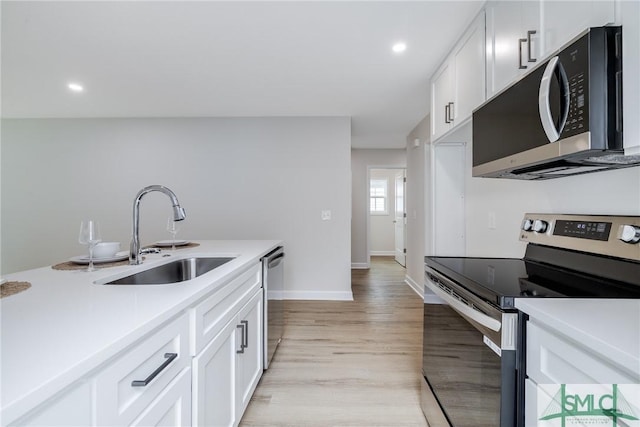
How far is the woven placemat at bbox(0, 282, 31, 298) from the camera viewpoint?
96 cm

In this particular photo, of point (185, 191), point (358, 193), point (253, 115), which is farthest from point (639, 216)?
point (358, 193)

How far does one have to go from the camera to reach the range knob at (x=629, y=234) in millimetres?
1038

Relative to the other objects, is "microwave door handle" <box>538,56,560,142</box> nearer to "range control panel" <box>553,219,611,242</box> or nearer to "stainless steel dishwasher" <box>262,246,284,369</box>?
"range control panel" <box>553,219,611,242</box>

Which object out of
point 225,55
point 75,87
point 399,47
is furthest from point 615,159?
point 75,87

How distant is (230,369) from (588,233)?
1.70 meters

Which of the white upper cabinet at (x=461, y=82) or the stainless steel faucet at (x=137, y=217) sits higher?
the white upper cabinet at (x=461, y=82)

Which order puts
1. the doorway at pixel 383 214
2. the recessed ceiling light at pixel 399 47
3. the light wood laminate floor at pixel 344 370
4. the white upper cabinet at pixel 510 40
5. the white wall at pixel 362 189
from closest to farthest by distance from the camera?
1. the white upper cabinet at pixel 510 40
2. the light wood laminate floor at pixel 344 370
3. the recessed ceiling light at pixel 399 47
4. the white wall at pixel 362 189
5. the doorway at pixel 383 214

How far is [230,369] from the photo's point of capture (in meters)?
1.37

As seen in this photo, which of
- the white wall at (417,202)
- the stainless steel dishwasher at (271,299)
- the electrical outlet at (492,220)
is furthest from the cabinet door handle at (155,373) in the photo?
the white wall at (417,202)

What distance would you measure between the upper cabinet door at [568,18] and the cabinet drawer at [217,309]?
5.40 ft

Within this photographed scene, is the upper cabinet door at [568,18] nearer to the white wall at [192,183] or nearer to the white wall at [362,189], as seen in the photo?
the white wall at [192,183]

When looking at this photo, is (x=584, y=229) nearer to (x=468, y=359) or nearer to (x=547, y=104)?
(x=547, y=104)

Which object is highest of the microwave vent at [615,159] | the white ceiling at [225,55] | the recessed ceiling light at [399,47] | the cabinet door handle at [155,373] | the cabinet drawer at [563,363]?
the white ceiling at [225,55]

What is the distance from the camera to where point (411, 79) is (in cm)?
273
